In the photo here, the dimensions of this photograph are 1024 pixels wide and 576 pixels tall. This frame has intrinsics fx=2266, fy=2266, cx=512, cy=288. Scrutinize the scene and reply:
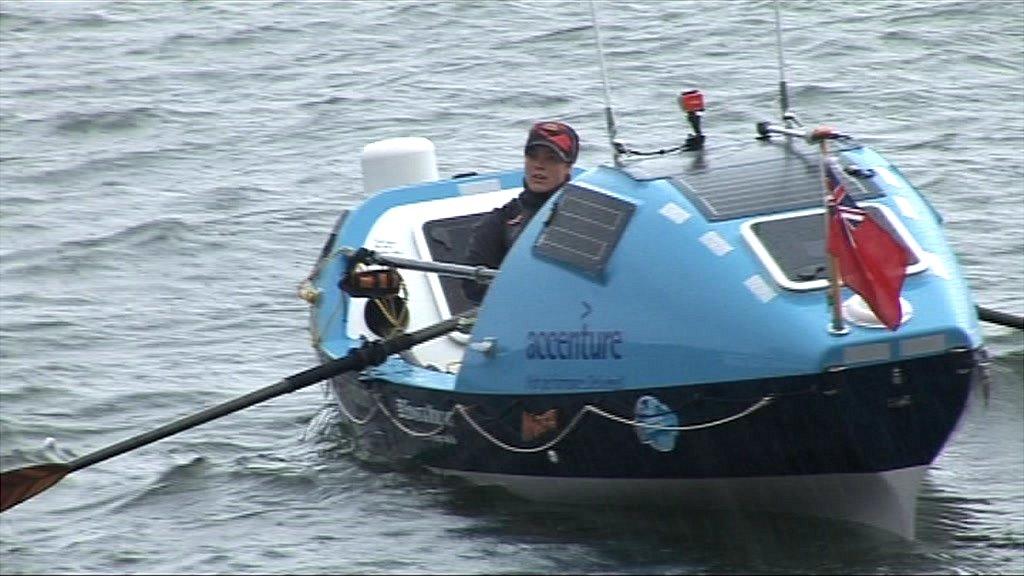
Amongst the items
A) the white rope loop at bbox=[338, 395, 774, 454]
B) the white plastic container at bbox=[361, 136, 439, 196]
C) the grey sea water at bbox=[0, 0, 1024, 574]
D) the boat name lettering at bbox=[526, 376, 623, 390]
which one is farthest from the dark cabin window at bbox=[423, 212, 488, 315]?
the boat name lettering at bbox=[526, 376, 623, 390]

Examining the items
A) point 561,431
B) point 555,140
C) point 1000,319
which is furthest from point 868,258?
point 555,140

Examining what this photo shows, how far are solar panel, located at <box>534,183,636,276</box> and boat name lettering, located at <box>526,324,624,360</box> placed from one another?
0.95ft

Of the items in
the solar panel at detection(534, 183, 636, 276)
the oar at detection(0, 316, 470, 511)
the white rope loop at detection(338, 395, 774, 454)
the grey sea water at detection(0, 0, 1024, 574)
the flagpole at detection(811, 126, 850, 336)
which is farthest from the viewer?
the oar at detection(0, 316, 470, 511)

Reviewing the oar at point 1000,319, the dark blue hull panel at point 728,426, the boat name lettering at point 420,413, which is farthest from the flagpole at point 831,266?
the boat name lettering at point 420,413

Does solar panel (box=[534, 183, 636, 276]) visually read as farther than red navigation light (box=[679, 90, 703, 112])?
No

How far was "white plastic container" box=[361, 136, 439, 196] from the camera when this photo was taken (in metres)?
14.0

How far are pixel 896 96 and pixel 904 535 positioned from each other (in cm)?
1106

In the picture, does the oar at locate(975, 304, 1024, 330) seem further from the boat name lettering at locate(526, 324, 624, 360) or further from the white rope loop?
the boat name lettering at locate(526, 324, 624, 360)

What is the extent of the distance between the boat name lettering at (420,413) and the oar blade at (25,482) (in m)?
1.68

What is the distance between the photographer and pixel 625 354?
10016 millimetres

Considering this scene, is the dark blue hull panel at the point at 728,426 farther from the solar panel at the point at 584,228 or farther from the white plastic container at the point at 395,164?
the white plastic container at the point at 395,164

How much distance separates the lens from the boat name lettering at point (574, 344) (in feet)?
33.0

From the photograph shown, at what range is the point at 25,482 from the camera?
11.0 meters

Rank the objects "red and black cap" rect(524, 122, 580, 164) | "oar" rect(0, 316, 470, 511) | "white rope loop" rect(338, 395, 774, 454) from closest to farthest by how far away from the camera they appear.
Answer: "white rope loop" rect(338, 395, 774, 454)
"oar" rect(0, 316, 470, 511)
"red and black cap" rect(524, 122, 580, 164)
